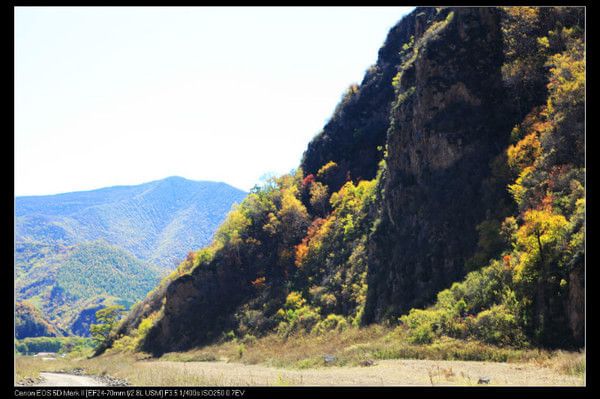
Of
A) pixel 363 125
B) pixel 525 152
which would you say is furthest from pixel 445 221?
pixel 363 125

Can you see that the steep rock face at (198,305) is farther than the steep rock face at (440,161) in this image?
Yes

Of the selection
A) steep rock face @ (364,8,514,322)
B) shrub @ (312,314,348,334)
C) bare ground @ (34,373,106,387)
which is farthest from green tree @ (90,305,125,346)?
bare ground @ (34,373,106,387)

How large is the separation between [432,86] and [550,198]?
18579mm

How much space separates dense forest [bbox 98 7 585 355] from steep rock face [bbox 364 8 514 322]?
115 mm

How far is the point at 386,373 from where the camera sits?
85.1ft

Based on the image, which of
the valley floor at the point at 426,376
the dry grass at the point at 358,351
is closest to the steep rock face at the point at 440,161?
the dry grass at the point at 358,351

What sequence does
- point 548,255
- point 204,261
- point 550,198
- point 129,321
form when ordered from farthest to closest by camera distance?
point 129,321
point 204,261
point 550,198
point 548,255

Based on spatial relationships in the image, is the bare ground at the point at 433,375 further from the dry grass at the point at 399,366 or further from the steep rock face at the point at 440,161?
the steep rock face at the point at 440,161

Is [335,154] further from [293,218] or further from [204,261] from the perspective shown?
[204,261]

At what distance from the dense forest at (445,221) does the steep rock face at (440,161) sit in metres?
0.12

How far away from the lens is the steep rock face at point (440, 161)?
4394cm

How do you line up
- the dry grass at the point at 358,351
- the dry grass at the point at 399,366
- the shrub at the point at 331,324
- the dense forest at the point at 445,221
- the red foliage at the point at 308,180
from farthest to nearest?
the red foliage at the point at 308,180
the shrub at the point at 331,324
the dense forest at the point at 445,221
the dry grass at the point at 358,351
the dry grass at the point at 399,366

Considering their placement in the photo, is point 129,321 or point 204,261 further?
point 129,321

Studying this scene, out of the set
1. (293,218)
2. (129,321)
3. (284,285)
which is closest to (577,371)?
(284,285)
